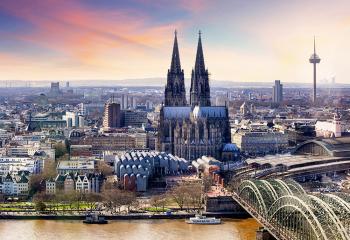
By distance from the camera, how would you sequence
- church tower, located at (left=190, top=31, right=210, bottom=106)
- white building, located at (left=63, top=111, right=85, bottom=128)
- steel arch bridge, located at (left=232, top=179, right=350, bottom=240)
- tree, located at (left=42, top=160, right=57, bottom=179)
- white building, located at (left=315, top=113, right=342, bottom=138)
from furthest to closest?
1. white building, located at (left=63, top=111, right=85, bottom=128)
2. white building, located at (left=315, top=113, right=342, bottom=138)
3. church tower, located at (left=190, top=31, right=210, bottom=106)
4. tree, located at (left=42, top=160, right=57, bottom=179)
5. steel arch bridge, located at (left=232, top=179, right=350, bottom=240)

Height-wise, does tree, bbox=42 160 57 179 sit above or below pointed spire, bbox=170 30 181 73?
below

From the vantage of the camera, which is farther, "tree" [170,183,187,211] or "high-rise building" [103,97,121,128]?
"high-rise building" [103,97,121,128]

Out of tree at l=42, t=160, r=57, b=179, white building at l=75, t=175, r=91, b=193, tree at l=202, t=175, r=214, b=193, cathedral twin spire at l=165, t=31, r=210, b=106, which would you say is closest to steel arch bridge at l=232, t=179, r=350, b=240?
tree at l=202, t=175, r=214, b=193

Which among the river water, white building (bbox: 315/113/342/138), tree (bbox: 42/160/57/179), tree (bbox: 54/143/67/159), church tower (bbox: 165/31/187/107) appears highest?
church tower (bbox: 165/31/187/107)

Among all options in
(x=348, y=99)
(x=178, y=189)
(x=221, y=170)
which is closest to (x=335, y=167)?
(x=221, y=170)

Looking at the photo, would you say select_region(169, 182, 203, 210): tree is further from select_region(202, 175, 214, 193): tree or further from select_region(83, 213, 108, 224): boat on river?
select_region(83, 213, 108, 224): boat on river

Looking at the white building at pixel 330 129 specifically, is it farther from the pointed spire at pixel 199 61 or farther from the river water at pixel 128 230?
the river water at pixel 128 230

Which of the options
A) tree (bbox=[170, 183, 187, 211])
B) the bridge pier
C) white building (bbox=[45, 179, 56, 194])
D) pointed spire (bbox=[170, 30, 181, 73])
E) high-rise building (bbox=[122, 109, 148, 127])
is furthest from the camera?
high-rise building (bbox=[122, 109, 148, 127])
